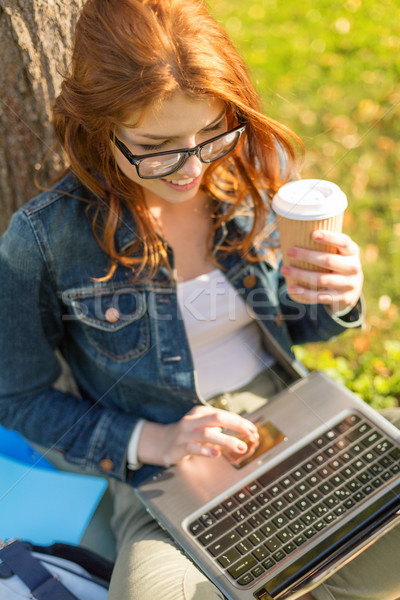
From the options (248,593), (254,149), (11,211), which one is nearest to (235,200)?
(254,149)

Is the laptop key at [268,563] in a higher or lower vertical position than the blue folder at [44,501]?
higher

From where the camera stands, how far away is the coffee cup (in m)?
1.73

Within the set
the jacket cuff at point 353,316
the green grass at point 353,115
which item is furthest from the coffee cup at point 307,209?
the green grass at point 353,115

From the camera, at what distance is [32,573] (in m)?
1.83

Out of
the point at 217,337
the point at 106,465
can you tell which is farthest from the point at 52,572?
the point at 217,337

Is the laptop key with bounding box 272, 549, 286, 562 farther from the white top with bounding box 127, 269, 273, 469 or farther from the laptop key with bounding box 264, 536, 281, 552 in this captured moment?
the white top with bounding box 127, 269, 273, 469

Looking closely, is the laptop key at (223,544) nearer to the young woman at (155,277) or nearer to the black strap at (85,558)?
the young woman at (155,277)

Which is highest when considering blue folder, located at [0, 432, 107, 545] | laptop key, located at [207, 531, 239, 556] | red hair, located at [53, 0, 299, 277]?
red hair, located at [53, 0, 299, 277]

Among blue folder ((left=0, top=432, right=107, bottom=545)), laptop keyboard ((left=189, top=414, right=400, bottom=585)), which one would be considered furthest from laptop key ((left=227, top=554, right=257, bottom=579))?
blue folder ((left=0, top=432, right=107, bottom=545))

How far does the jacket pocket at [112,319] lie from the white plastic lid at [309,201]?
2.06 ft

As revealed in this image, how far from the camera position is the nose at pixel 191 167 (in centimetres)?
175

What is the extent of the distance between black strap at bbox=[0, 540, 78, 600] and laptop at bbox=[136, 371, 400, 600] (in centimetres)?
36

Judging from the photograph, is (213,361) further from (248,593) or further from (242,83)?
(242,83)

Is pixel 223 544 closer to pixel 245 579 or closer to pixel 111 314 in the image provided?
pixel 245 579
